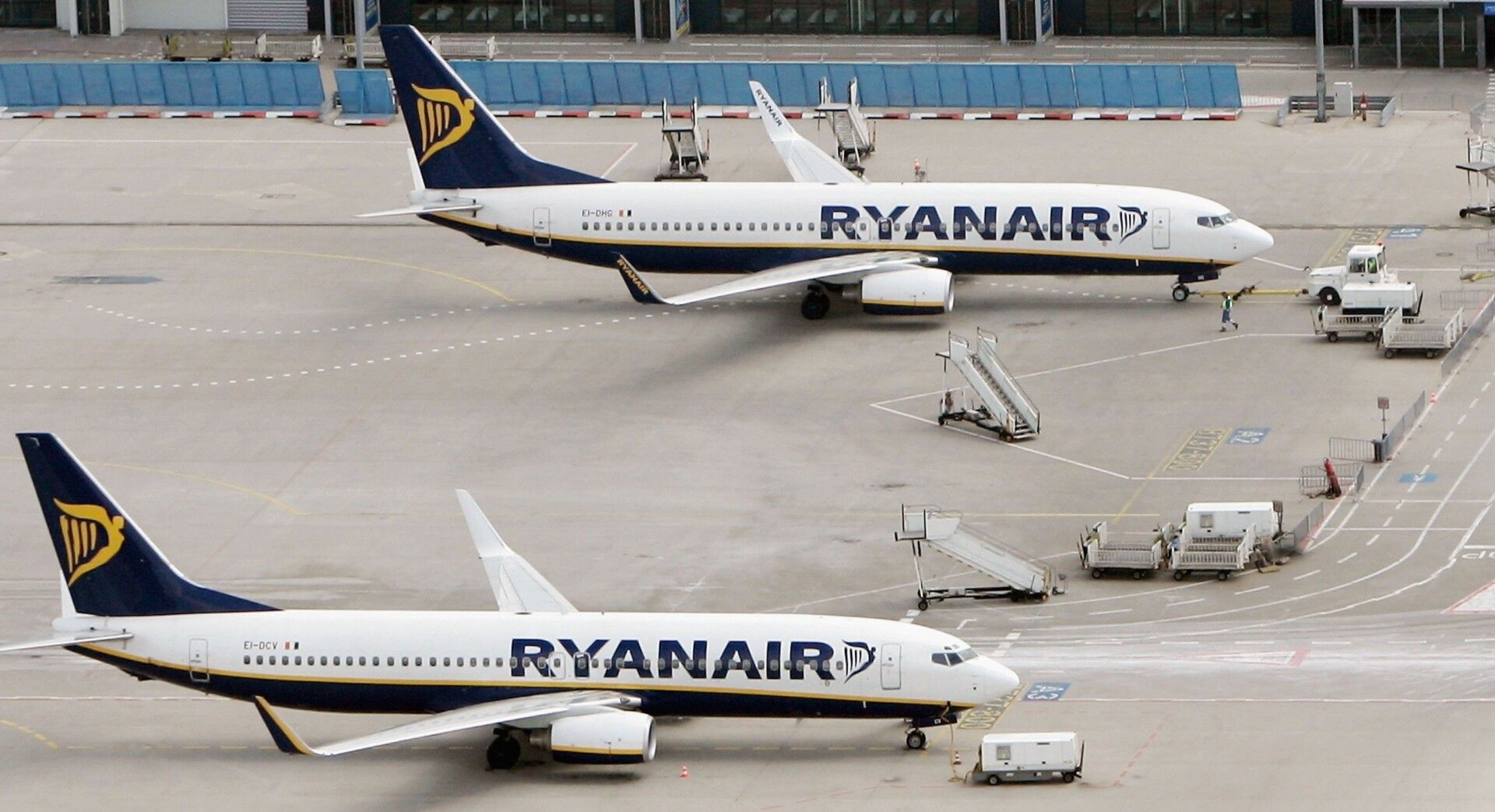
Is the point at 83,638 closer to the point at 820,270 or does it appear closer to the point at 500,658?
the point at 500,658

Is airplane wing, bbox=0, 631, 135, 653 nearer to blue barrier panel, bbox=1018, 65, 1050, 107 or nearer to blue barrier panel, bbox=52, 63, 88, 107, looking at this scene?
blue barrier panel, bbox=1018, 65, 1050, 107

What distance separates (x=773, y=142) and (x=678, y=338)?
1934cm

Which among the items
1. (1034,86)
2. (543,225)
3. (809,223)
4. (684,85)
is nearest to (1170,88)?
(1034,86)

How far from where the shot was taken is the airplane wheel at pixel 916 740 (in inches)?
3167

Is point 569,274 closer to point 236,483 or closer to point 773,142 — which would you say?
point 773,142

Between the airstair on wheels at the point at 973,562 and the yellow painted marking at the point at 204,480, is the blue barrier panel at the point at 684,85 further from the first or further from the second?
the airstair on wheels at the point at 973,562

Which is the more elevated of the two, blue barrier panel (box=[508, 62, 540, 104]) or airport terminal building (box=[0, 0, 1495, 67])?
airport terminal building (box=[0, 0, 1495, 67])

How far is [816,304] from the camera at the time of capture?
123 m

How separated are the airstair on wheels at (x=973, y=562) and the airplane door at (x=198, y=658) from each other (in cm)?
2255

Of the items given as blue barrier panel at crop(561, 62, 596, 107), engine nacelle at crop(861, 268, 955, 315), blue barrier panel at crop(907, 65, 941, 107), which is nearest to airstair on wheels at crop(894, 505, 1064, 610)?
engine nacelle at crop(861, 268, 955, 315)

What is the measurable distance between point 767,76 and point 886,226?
130ft

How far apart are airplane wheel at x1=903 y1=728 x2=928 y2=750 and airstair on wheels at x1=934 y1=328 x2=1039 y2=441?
29.0 meters

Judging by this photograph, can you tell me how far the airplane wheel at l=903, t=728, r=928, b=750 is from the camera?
80.4 m

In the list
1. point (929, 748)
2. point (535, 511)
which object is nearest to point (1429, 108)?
point (535, 511)
